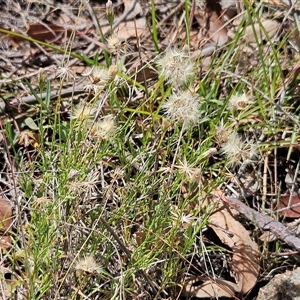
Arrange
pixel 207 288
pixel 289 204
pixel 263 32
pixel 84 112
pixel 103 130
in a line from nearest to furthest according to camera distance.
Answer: pixel 103 130 → pixel 84 112 → pixel 207 288 → pixel 289 204 → pixel 263 32

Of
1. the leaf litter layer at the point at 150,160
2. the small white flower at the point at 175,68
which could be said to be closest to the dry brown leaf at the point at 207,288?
the leaf litter layer at the point at 150,160

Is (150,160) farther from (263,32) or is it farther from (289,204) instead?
(263,32)

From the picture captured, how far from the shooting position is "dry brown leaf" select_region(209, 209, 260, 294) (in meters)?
2.30

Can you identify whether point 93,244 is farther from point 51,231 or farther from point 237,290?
point 237,290

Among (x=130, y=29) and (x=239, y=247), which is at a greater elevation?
(x=130, y=29)

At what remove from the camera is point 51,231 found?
190 centimetres

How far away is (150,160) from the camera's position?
6.91 ft

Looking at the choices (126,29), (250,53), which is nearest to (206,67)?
(250,53)

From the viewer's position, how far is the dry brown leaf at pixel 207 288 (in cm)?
229

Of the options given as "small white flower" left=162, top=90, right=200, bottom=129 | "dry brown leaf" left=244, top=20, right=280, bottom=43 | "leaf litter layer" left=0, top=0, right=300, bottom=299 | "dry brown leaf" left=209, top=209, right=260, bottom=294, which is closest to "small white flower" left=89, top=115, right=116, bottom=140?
"leaf litter layer" left=0, top=0, right=300, bottom=299

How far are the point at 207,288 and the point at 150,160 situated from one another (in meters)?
0.56

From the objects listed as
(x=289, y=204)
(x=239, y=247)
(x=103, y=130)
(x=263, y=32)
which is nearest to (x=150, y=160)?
(x=103, y=130)

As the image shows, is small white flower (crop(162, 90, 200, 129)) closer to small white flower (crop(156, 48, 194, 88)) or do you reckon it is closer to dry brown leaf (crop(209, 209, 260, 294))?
small white flower (crop(156, 48, 194, 88))

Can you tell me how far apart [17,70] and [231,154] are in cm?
147
